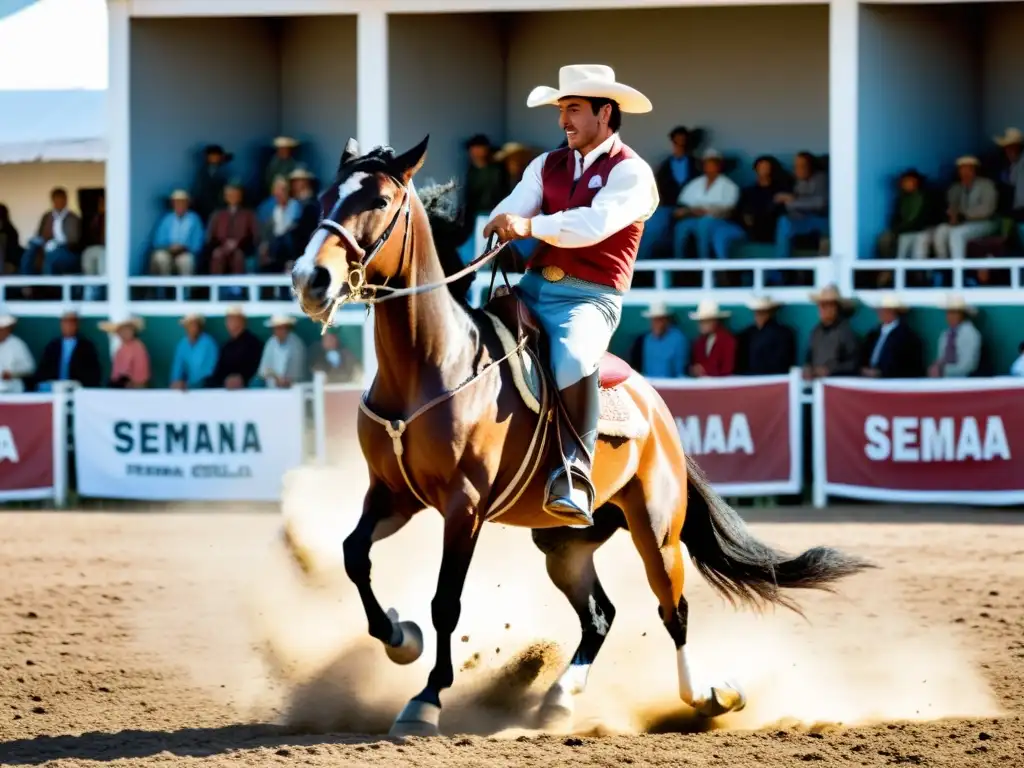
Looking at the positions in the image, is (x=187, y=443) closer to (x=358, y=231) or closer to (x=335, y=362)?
(x=335, y=362)

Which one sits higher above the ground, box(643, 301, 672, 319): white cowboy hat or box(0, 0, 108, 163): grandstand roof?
box(0, 0, 108, 163): grandstand roof

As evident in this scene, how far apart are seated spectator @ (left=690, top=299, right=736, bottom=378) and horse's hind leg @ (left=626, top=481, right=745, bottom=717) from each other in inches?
289

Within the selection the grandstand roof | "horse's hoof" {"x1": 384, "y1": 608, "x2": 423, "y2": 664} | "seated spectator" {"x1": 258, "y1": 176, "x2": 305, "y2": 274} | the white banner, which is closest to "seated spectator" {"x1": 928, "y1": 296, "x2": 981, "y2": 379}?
the white banner

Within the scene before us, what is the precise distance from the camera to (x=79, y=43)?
19.3 meters

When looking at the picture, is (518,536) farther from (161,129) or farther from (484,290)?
(161,129)

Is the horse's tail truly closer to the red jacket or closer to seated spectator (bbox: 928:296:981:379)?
seated spectator (bbox: 928:296:981:379)

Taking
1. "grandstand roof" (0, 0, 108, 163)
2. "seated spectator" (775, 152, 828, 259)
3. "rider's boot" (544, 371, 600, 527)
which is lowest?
"rider's boot" (544, 371, 600, 527)

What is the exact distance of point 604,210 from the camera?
617cm

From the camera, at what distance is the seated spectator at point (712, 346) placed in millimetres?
14164

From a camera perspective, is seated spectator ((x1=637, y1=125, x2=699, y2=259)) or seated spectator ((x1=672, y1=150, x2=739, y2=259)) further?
seated spectator ((x1=637, y1=125, x2=699, y2=259))

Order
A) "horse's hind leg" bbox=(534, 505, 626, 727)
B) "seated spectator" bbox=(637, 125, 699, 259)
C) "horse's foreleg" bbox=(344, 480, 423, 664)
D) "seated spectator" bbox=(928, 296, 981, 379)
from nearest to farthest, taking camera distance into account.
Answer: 1. "horse's foreleg" bbox=(344, 480, 423, 664)
2. "horse's hind leg" bbox=(534, 505, 626, 727)
3. "seated spectator" bbox=(928, 296, 981, 379)
4. "seated spectator" bbox=(637, 125, 699, 259)

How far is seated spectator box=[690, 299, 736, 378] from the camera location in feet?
46.5

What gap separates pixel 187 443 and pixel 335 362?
1.56 meters

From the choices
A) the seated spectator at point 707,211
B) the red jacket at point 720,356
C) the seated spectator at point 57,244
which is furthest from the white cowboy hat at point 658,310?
the seated spectator at point 57,244
